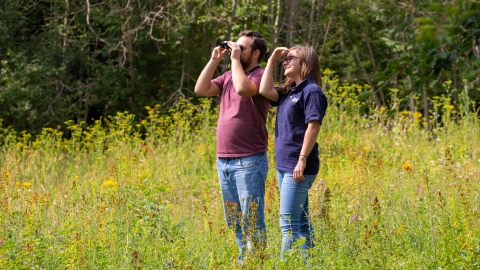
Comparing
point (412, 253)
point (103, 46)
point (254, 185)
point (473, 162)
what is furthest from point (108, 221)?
point (103, 46)

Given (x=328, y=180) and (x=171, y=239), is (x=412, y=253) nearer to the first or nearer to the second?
(x=171, y=239)

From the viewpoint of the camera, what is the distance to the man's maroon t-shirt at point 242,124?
3.92m

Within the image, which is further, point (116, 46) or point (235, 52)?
point (116, 46)

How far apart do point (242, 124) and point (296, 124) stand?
30 centimetres

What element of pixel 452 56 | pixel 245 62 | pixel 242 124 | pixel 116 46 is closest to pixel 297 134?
pixel 242 124

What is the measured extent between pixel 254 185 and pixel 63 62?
29.9 ft

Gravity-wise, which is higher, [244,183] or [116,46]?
[116,46]

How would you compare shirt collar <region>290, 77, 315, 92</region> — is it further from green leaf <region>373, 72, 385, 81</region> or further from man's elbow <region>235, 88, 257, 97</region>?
green leaf <region>373, 72, 385, 81</region>

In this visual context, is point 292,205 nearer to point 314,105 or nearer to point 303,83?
point 314,105

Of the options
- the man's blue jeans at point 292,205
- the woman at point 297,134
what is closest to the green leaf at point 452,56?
the woman at point 297,134

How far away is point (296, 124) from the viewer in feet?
12.9

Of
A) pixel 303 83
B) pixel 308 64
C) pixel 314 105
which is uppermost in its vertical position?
pixel 308 64

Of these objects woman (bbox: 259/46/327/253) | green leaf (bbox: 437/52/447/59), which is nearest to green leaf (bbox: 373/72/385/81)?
green leaf (bbox: 437/52/447/59)

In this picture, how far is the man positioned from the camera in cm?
387
